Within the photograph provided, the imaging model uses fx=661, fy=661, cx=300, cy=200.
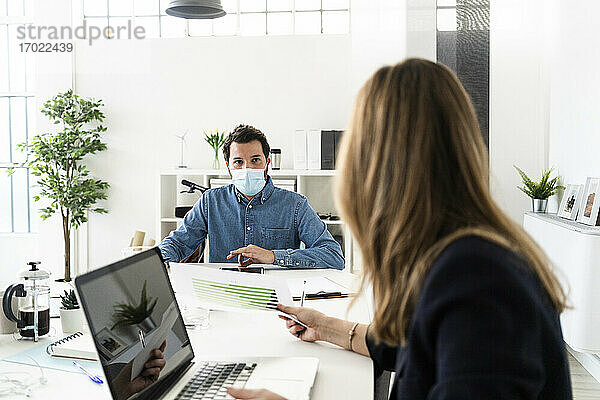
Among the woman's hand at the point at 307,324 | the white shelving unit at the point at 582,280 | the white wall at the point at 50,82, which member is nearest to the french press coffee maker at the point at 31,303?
the woman's hand at the point at 307,324

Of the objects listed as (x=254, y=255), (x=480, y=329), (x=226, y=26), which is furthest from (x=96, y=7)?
(x=480, y=329)

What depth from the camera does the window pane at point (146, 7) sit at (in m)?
5.59

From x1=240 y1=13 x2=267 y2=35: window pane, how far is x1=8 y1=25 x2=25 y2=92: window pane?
2000 millimetres

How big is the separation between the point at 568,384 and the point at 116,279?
74 cm

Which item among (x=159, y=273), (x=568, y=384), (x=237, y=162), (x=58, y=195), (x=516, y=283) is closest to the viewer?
(x=516, y=283)

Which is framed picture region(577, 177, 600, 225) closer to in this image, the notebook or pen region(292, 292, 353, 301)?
pen region(292, 292, 353, 301)

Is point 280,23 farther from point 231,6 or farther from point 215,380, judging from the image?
point 215,380

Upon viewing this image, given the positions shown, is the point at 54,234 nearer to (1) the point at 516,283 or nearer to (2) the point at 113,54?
(2) the point at 113,54

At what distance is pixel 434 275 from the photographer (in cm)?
84

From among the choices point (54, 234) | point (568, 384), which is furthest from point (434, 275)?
point (54, 234)

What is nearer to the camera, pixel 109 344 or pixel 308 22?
pixel 109 344

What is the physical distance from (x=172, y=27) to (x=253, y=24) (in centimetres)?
68

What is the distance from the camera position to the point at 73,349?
1.50 metres

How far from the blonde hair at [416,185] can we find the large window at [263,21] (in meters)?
4.61
